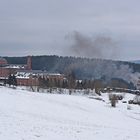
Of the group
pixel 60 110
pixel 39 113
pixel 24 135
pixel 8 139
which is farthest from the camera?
pixel 60 110

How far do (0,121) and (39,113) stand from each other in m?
14.1

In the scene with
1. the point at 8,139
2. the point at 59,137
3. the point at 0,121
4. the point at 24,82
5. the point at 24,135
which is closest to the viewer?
the point at 8,139

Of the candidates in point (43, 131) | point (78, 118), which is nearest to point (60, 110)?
point (78, 118)

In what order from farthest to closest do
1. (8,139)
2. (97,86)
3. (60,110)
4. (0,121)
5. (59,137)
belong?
(97,86) → (60,110) → (0,121) → (59,137) → (8,139)

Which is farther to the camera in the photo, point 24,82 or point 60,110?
point 24,82

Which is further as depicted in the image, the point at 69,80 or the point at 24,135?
the point at 69,80

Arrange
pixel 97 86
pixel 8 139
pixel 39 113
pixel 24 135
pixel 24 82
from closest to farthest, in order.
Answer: pixel 8 139, pixel 24 135, pixel 39 113, pixel 97 86, pixel 24 82

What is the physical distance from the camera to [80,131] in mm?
32156

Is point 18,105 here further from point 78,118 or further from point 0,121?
point 0,121

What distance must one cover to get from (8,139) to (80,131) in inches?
380

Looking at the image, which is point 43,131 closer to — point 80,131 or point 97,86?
point 80,131

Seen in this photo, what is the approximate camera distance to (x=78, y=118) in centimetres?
4588

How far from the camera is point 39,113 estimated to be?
44188 millimetres

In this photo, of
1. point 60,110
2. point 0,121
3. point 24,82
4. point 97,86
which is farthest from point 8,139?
point 24,82
